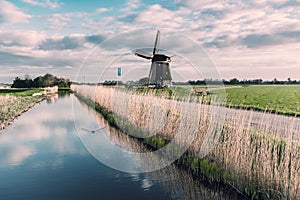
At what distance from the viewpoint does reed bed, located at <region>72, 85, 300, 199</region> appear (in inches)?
243

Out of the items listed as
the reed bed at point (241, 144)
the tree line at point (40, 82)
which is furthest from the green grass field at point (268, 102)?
the tree line at point (40, 82)

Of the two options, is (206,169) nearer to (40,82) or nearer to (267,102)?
(267,102)

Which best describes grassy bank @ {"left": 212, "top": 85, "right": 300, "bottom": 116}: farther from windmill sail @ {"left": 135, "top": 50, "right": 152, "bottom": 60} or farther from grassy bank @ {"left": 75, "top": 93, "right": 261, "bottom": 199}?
windmill sail @ {"left": 135, "top": 50, "right": 152, "bottom": 60}

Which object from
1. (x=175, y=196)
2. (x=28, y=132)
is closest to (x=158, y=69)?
(x=28, y=132)

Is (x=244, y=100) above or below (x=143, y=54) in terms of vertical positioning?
below

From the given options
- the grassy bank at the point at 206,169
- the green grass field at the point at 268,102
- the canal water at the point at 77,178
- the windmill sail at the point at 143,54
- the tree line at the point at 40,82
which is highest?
the windmill sail at the point at 143,54

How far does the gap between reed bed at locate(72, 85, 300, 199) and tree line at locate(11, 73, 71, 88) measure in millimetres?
80781

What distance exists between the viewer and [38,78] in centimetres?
8962

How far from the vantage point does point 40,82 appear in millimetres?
87938

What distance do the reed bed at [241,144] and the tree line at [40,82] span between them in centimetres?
8078

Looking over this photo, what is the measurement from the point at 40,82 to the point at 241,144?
86.9 m

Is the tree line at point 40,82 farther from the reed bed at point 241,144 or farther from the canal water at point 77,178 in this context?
the reed bed at point 241,144

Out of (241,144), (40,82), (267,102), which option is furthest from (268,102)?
(40,82)

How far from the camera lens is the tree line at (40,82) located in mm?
87938
